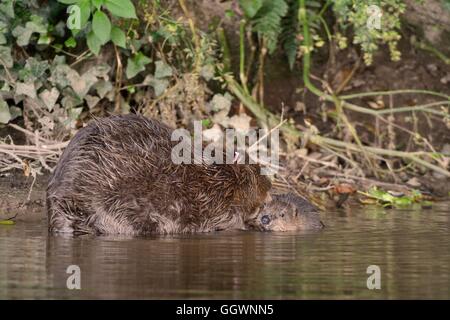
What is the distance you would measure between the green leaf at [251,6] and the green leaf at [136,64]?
1.09 meters

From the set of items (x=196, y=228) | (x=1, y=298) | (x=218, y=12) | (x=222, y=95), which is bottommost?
(x=1, y=298)

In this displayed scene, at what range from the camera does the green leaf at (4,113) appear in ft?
33.6

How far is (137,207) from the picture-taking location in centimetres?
838

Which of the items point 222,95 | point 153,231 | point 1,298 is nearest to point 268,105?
point 222,95

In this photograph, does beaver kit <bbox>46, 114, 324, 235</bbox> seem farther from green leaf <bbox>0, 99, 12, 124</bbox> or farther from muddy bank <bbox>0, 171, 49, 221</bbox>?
green leaf <bbox>0, 99, 12, 124</bbox>

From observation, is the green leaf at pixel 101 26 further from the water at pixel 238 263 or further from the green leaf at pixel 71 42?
the water at pixel 238 263

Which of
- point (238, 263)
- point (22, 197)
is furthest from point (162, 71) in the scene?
point (238, 263)

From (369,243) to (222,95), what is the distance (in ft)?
12.7

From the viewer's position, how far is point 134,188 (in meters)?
8.39

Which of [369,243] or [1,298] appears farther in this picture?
[369,243]

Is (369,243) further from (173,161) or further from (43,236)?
(43,236)

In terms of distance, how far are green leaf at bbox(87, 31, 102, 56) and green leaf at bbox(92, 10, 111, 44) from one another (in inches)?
16.1

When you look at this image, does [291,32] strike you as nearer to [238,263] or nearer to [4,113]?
[4,113]

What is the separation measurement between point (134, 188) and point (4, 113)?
2.34 metres
